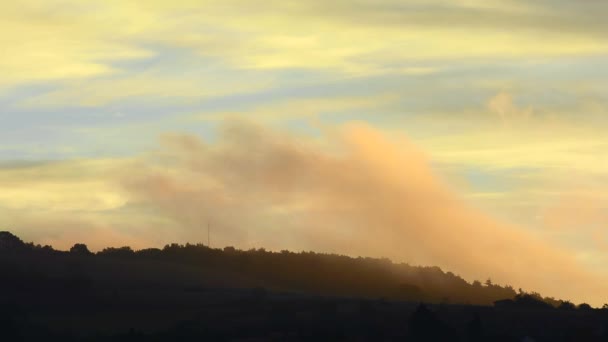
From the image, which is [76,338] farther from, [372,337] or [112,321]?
[372,337]

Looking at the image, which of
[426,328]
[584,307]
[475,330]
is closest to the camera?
[475,330]

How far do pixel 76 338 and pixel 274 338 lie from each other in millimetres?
29266

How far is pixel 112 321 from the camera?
18888 centimetres

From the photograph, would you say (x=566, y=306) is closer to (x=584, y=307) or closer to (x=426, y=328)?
(x=584, y=307)

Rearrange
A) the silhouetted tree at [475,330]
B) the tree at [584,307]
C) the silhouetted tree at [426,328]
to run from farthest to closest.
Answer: the tree at [584,307]
the silhouetted tree at [475,330]
the silhouetted tree at [426,328]

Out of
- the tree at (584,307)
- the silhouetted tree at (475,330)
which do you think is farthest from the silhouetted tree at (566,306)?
the silhouetted tree at (475,330)

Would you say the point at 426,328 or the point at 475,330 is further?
the point at 426,328

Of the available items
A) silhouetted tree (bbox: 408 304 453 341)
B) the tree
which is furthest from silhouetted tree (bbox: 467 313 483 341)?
the tree

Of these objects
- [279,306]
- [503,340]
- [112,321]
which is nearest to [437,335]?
[503,340]

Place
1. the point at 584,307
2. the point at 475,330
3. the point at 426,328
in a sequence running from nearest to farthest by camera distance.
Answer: the point at 475,330
the point at 426,328
the point at 584,307

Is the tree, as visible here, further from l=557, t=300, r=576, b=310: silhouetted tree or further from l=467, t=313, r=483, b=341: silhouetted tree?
l=467, t=313, r=483, b=341: silhouetted tree

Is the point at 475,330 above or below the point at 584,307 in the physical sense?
below

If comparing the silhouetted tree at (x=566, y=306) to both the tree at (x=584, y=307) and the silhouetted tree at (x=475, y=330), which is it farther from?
the silhouetted tree at (x=475, y=330)

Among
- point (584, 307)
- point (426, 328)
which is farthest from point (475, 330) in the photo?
point (584, 307)
